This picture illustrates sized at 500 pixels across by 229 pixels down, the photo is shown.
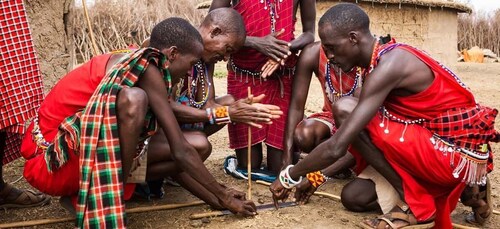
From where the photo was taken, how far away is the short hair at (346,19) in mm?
3064

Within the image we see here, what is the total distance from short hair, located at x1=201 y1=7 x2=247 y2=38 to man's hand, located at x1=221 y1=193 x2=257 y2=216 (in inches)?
42.7

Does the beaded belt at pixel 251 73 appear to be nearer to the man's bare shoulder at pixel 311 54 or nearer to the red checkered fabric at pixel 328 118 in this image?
the man's bare shoulder at pixel 311 54

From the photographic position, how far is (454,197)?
3197 mm

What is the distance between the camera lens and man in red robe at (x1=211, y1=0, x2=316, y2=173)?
13.6 feet

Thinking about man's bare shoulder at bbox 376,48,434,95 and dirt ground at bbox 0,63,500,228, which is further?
dirt ground at bbox 0,63,500,228

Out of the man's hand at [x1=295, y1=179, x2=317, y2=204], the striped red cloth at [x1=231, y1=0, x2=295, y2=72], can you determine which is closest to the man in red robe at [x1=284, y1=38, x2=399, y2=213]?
the man's hand at [x1=295, y1=179, x2=317, y2=204]

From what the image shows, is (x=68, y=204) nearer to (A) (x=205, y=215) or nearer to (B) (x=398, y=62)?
(A) (x=205, y=215)

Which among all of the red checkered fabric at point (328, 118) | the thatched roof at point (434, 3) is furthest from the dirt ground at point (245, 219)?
the thatched roof at point (434, 3)

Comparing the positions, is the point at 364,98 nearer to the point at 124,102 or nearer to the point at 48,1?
the point at 124,102

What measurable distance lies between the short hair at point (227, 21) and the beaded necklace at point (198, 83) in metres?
0.33

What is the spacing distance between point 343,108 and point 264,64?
1071mm

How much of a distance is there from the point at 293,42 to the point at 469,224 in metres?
1.75

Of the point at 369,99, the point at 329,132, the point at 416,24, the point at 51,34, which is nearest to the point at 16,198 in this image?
the point at 51,34

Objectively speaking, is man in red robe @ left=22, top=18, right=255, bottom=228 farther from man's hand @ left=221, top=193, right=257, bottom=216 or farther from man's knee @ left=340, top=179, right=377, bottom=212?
man's knee @ left=340, top=179, right=377, bottom=212
